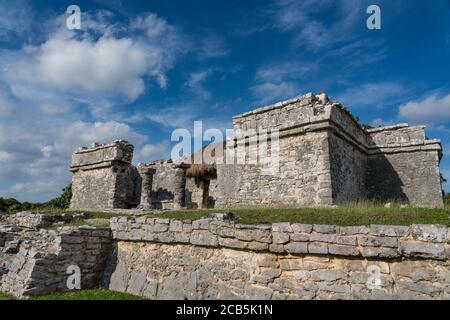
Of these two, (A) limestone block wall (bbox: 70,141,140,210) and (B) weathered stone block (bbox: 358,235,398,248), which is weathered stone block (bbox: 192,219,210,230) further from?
(A) limestone block wall (bbox: 70,141,140,210)

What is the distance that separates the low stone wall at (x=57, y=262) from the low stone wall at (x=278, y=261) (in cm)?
44

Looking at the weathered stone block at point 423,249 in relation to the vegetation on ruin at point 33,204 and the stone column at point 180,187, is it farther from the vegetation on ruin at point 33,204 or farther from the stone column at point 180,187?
the vegetation on ruin at point 33,204

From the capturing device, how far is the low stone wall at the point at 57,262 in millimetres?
6324

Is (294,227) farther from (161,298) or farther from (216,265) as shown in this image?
(161,298)

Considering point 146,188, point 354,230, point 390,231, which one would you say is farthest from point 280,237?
point 146,188

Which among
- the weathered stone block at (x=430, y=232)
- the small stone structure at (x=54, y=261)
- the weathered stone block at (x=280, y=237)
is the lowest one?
the small stone structure at (x=54, y=261)

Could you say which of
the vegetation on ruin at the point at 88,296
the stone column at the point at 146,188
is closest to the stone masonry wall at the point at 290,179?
the vegetation on ruin at the point at 88,296

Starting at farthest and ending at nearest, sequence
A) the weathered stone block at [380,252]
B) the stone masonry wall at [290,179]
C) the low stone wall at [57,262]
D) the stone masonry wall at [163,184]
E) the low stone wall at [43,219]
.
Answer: the stone masonry wall at [163,184], the low stone wall at [43,219], the stone masonry wall at [290,179], the low stone wall at [57,262], the weathered stone block at [380,252]

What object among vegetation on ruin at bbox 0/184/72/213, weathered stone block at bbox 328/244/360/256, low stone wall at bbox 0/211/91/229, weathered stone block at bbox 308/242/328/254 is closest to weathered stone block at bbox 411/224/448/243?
weathered stone block at bbox 328/244/360/256

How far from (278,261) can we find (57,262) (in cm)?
477

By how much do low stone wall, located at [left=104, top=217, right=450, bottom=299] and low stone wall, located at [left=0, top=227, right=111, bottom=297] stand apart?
0.44 m

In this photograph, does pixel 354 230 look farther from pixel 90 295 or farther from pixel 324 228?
pixel 90 295

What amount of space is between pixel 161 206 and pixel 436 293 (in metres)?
17.8
